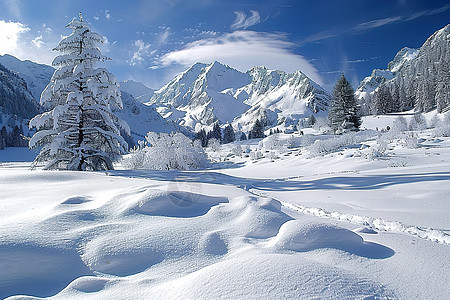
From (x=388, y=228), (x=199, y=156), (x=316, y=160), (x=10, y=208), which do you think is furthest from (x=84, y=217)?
(x=199, y=156)

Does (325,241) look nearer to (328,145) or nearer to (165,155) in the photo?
(165,155)

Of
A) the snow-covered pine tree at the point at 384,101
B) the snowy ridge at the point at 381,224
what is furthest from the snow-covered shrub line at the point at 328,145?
the snow-covered pine tree at the point at 384,101

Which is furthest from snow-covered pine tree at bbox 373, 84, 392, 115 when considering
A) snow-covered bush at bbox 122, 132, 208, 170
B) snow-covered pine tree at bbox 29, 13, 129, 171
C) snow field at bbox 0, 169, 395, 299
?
snow field at bbox 0, 169, 395, 299

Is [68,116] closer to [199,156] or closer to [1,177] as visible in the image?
[1,177]

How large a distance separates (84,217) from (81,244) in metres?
0.73

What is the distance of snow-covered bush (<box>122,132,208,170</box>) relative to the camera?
56.0ft

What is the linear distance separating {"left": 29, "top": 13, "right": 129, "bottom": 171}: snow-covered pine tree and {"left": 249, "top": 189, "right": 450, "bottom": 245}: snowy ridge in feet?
29.4

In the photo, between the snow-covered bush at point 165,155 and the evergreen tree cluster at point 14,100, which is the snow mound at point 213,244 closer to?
the snow-covered bush at point 165,155

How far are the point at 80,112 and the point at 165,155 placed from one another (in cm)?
758

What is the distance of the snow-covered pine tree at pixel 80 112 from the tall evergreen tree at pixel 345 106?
89.6 feet

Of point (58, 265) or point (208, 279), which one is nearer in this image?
point (208, 279)

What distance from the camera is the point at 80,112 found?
10.1 meters

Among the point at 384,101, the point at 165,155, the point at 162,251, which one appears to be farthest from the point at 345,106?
the point at 384,101

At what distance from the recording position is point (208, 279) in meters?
1.54
